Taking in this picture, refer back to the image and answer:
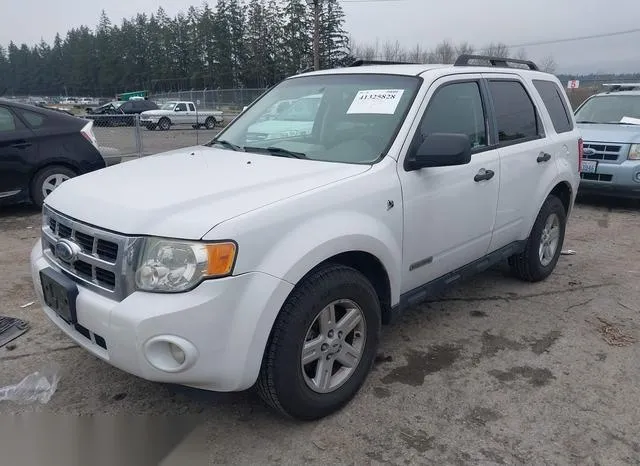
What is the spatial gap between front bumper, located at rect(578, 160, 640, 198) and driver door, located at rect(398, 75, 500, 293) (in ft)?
16.6

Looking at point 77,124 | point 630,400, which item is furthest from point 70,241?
point 77,124

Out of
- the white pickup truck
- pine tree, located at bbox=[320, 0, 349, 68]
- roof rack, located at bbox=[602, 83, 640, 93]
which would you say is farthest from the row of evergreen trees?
roof rack, located at bbox=[602, 83, 640, 93]

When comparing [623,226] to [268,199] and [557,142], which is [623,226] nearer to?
[557,142]

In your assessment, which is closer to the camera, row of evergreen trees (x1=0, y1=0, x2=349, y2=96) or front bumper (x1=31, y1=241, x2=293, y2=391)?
front bumper (x1=31, y1=241, x2=293, y2=391)

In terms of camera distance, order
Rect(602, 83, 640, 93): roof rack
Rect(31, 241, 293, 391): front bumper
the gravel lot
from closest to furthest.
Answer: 1. Rect(31, 241, 293, 391): front bumper
2. the gravel lot
3. Rect(602, 83, 640, 93): roof rack

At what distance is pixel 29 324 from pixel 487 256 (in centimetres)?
341

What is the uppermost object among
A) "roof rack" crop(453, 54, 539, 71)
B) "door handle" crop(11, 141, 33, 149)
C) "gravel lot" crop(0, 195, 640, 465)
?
"roof rack" crop(453, 54, 539, 71)

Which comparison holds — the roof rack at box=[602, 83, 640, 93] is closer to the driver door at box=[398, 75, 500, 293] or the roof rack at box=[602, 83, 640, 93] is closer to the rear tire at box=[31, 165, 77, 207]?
the driver door at box=[398, 75, 500, 293]

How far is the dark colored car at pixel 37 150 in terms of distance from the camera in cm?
695

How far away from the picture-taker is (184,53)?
285 ft

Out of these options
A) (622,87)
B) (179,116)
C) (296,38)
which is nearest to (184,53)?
(296,38)

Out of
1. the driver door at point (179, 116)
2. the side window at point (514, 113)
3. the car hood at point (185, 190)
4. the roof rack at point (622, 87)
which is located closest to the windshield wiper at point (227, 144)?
the car hood at point (185, 190)

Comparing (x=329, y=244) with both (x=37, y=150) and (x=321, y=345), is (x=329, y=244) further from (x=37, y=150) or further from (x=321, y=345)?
(x=37, y=150)

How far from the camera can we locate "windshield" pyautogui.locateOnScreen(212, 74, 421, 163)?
332cm
